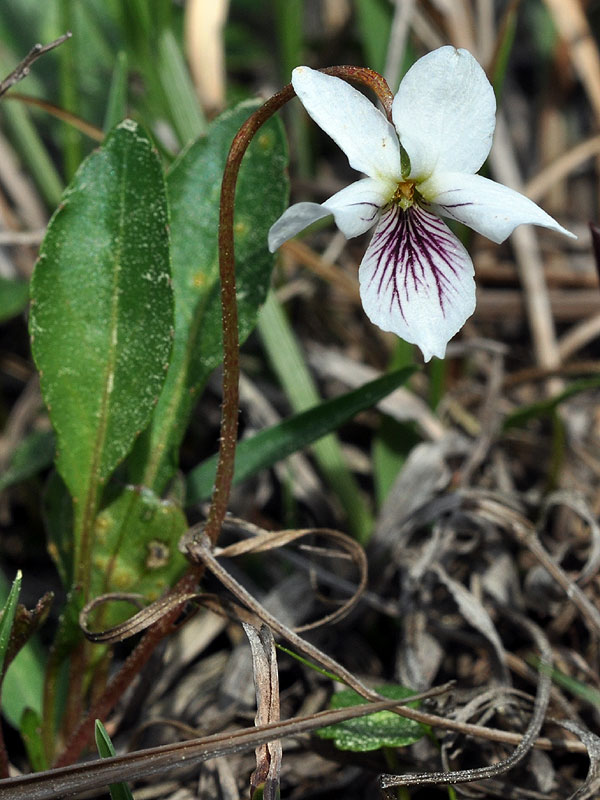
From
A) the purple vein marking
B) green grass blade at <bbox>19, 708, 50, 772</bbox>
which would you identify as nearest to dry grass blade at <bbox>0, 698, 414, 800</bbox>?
green grass blade at <bbox>19, 708, 50, 772</bbox>

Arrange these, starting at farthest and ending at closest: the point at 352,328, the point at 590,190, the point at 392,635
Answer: the point at 590,190, the point at 352,328, the point at 392,635

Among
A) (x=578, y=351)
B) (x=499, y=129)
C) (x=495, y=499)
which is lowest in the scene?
(x=495, y=499)

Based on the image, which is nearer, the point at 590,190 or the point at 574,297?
the point at 574,297

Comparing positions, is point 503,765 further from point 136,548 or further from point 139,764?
point 136,548

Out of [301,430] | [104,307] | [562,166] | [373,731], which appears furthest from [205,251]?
[562,166]

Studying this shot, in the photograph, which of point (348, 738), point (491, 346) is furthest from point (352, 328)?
point (348, 738)

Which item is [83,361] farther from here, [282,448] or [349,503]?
[349,503]
